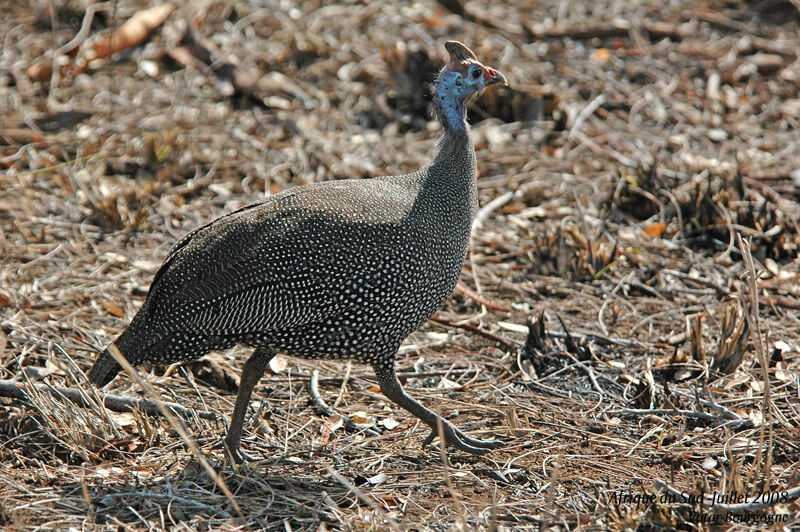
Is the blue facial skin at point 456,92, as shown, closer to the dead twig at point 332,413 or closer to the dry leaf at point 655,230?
the dead twig at point 332,413

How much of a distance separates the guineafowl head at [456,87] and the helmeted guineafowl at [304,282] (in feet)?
1.53

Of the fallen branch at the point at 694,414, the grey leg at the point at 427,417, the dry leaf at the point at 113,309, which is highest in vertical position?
the dry leaf at the point at 113,309

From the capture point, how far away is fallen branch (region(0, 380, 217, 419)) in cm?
337

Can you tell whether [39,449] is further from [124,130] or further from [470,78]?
[124,130]

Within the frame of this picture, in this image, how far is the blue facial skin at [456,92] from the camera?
3756 mm

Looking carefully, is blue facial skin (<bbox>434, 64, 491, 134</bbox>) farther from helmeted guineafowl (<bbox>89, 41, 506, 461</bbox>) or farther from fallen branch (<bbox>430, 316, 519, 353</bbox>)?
fallen branch (<bbox>430, 316, 519, 353</bbox>)

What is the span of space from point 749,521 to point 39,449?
2.73 metres

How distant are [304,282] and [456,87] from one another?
4.13 feet

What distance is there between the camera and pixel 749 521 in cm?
287

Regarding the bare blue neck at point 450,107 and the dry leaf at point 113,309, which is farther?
the dry leaf at point 113,309

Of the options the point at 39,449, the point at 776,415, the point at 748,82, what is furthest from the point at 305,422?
the point at 748,82

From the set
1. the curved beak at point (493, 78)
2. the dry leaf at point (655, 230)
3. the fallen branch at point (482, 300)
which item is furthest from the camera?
the dry leaf at point (655, 230)

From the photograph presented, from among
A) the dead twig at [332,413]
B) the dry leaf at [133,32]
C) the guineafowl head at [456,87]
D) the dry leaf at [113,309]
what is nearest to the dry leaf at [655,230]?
the guineafowl head at [456,87]

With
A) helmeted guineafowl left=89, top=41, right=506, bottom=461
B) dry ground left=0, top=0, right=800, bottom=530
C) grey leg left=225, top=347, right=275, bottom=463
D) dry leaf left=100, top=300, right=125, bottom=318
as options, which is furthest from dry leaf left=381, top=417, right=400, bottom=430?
dry leaf left=100, top=300, right=125, bottom=318
